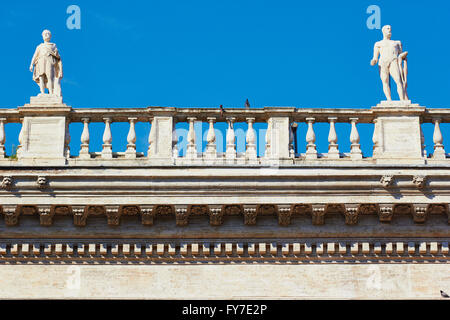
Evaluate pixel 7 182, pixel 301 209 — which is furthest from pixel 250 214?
pixel 7 182

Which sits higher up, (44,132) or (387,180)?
(44,132)

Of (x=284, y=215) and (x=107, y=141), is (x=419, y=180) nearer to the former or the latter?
(x=284, y=215)

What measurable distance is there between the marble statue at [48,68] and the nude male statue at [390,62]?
533 centimetres

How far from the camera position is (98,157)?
1616cm

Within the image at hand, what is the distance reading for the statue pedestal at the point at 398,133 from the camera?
15969 millimetres

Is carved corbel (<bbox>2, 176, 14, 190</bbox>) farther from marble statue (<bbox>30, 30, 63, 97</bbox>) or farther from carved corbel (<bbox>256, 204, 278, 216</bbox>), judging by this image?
carved corbel (<bbox>256, 204, 278, 216</bbox>)

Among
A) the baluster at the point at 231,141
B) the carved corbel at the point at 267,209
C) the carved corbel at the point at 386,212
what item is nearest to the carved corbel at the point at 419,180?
the carved corbel at the point at 386,212

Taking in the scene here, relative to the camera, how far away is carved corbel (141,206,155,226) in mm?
15383

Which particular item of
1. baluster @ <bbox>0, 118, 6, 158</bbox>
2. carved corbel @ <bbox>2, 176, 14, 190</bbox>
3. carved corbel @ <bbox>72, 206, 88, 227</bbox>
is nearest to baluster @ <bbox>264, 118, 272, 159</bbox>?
carved corbel @ <bbox>72, 206, 88, 227</bbox>

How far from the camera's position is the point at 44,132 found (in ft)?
52.9

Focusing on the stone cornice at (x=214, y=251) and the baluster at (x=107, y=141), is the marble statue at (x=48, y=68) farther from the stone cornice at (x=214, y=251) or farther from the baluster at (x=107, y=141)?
the stone cornice at (x=214, y=251)

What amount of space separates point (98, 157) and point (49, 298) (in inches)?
94.5

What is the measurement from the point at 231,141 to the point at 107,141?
201cm
